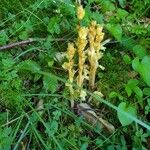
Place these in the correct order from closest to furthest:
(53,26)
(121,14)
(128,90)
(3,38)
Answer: (128,90), (3,38), (53,26), (121,14)

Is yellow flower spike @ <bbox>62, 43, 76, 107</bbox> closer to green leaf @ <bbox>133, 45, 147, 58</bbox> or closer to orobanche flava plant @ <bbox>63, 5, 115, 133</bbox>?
orobanche flava plant @ <bbox>63, 5, 115, 133</bbox>

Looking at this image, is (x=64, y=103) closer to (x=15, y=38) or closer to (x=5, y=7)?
(x=15, y=38)

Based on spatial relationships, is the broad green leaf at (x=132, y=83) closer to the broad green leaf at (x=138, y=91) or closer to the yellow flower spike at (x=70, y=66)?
the broad green leaf at (x=138, y=91)

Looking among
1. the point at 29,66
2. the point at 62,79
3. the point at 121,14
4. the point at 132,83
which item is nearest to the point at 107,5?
the point at 121,14

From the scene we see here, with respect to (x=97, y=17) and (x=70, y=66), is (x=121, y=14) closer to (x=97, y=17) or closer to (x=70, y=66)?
(x=97, y=17)

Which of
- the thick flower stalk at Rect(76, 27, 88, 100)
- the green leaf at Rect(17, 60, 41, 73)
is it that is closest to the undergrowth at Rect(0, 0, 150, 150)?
the green leaf at Rect(17, 60, 41, 73)
